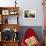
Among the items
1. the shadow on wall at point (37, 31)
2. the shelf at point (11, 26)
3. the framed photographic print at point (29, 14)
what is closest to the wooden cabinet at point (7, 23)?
the shelf at point (11, 26)

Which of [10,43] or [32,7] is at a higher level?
[32,7]

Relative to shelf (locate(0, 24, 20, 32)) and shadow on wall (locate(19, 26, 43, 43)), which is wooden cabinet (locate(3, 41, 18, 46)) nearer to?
shadow on wall (locate(19, 26, 43, 43))

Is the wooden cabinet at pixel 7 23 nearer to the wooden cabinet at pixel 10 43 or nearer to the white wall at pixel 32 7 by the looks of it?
the wooden cabinet at pixel 10 43

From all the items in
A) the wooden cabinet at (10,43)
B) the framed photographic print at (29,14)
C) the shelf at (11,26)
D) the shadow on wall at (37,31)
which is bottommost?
the wooden cabinet at (10,43)

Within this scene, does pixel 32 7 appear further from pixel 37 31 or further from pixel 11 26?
pixel 11 26

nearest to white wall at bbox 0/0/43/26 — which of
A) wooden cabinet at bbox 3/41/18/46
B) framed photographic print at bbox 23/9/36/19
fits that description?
framed photographic print at bbox 23/9/36/19

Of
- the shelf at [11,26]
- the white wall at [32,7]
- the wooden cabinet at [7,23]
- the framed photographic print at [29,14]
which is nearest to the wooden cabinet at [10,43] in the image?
the wooden cabinet at [7,23]

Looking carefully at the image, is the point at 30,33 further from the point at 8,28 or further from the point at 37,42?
the point at 8,28

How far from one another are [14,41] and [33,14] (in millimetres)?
1171

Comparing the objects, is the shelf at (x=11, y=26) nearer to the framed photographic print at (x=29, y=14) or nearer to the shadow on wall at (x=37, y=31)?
the shadow on wall at (x=37, y=31)

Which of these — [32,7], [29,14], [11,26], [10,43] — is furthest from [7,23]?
[32,7]

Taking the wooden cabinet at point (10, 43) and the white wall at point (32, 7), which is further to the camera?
the white wall at point (32, 7)

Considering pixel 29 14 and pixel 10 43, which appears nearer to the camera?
pixel 10 43

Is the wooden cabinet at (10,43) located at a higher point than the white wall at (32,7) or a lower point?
lower
